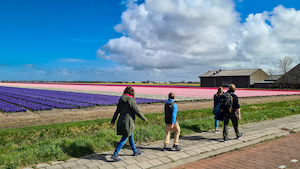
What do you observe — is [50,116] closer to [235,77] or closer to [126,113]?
[126,113]

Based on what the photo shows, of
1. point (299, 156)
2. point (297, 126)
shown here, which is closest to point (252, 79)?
point (297, 126)

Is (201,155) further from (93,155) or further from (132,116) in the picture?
(93,155)

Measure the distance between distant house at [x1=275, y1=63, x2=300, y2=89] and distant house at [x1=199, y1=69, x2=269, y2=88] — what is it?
28.0 feet

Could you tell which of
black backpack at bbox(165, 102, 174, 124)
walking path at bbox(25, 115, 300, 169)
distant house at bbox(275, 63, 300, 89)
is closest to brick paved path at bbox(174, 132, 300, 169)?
walking path at bbox(25, 115, 300, 169)

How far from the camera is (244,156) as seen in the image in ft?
19.9

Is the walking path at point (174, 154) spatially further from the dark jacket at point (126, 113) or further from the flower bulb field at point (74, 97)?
the flower bulb field at point (74, 97)

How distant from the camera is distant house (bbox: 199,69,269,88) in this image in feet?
225

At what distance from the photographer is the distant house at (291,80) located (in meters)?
58.8

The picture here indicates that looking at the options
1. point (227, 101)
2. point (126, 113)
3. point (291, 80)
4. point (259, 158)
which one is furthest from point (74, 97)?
point (291, 80)

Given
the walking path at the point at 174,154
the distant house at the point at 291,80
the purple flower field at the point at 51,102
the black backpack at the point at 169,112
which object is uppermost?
the distant house at the point at 291,80

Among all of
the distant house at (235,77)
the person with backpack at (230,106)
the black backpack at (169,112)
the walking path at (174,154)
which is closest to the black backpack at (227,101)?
the person with backpack at (230,106)

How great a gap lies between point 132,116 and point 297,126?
8974 millimetres

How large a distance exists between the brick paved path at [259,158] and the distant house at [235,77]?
217 ft

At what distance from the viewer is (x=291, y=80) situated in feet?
195
